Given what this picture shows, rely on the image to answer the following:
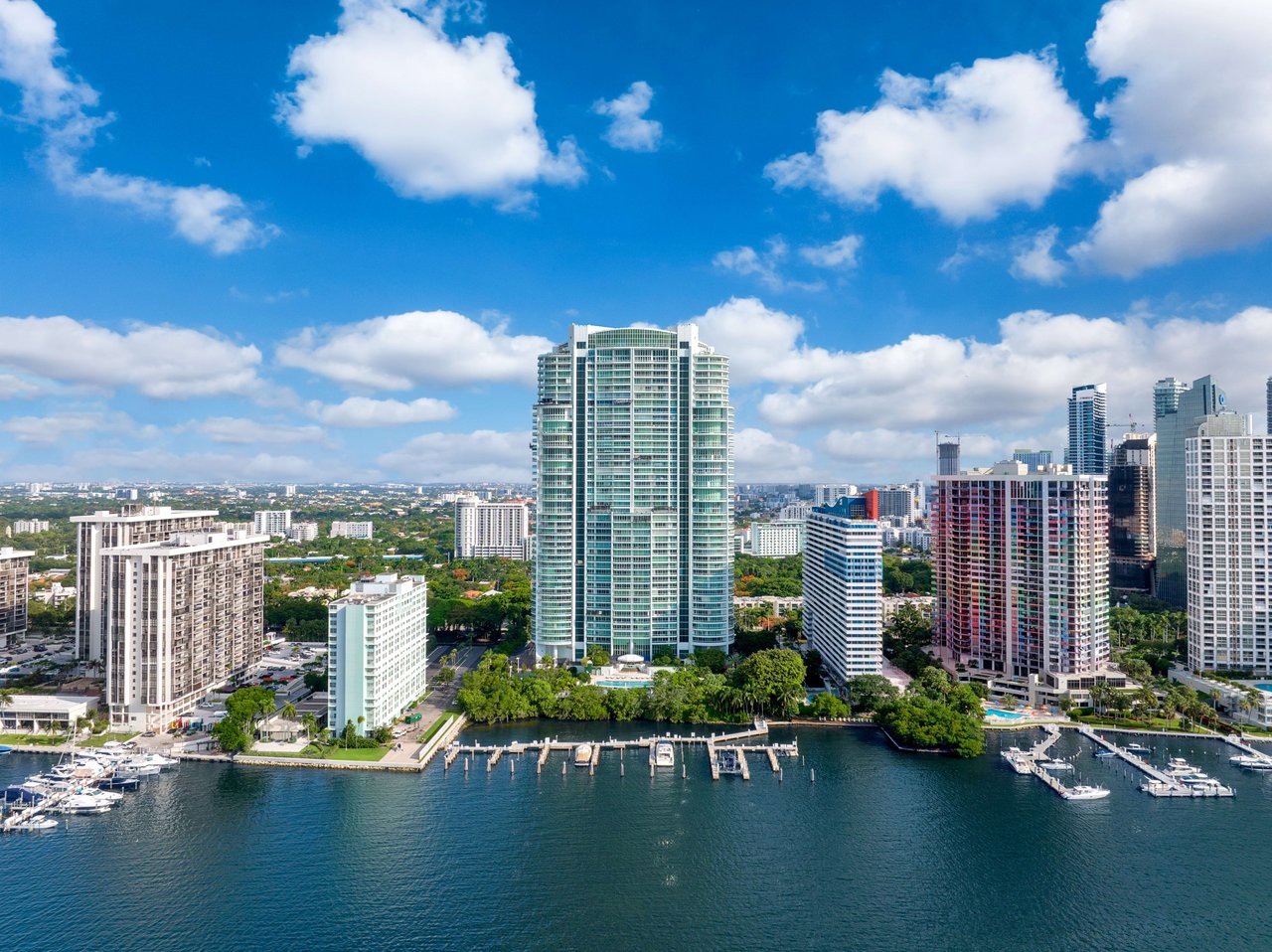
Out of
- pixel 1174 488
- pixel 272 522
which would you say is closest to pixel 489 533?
pixel 272 522

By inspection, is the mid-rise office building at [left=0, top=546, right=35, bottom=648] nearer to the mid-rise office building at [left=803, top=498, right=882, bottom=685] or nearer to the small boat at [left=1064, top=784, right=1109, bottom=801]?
the mid-rise office building at [left=803, top=498, right=882, bottom=685]

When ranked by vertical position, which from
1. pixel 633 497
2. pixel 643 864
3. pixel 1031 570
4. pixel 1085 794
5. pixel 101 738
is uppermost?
pixel 633 497

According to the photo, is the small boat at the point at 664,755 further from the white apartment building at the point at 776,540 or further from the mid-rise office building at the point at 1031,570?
the white apartment building at the point at 776,540

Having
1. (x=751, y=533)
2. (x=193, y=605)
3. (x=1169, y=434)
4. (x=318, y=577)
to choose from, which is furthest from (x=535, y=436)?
(x=751, y=533)

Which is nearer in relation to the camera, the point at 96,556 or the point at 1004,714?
the point at 1004,714

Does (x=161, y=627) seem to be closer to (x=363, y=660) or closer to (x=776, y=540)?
(x=363, y=660)

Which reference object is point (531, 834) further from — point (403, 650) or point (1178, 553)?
point (1178, 553)
